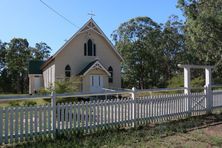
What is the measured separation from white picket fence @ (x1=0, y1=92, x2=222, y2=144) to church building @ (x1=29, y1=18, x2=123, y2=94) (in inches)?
730

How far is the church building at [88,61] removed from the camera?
102ft

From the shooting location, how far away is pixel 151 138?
9508mm

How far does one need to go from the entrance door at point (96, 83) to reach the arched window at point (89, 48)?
102 inches

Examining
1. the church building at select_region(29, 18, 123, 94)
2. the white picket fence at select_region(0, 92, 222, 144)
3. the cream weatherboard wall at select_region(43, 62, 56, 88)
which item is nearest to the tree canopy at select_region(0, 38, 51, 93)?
the cream weatherboard wall at select_region(43, 62, 56, 88)

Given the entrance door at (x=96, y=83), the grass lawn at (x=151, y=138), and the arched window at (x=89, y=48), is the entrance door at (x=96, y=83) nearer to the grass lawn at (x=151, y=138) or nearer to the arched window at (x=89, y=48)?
the arched window at (x=89, y=48)

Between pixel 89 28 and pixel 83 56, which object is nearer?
pixel 89 28

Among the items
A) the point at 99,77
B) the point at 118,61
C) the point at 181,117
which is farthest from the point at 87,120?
the point at 118,61

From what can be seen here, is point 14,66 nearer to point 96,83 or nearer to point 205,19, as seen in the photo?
point 96,83

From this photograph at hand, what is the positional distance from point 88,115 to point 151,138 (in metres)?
2.16

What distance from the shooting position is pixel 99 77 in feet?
105

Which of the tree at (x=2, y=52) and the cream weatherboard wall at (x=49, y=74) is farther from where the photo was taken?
the tree at (x=2, y=52)

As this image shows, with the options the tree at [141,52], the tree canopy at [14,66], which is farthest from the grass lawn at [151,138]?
the tree canopy at [14,66]

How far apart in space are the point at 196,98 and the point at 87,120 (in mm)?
6311

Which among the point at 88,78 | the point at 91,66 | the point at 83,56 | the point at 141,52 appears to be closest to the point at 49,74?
the point at 83,56
